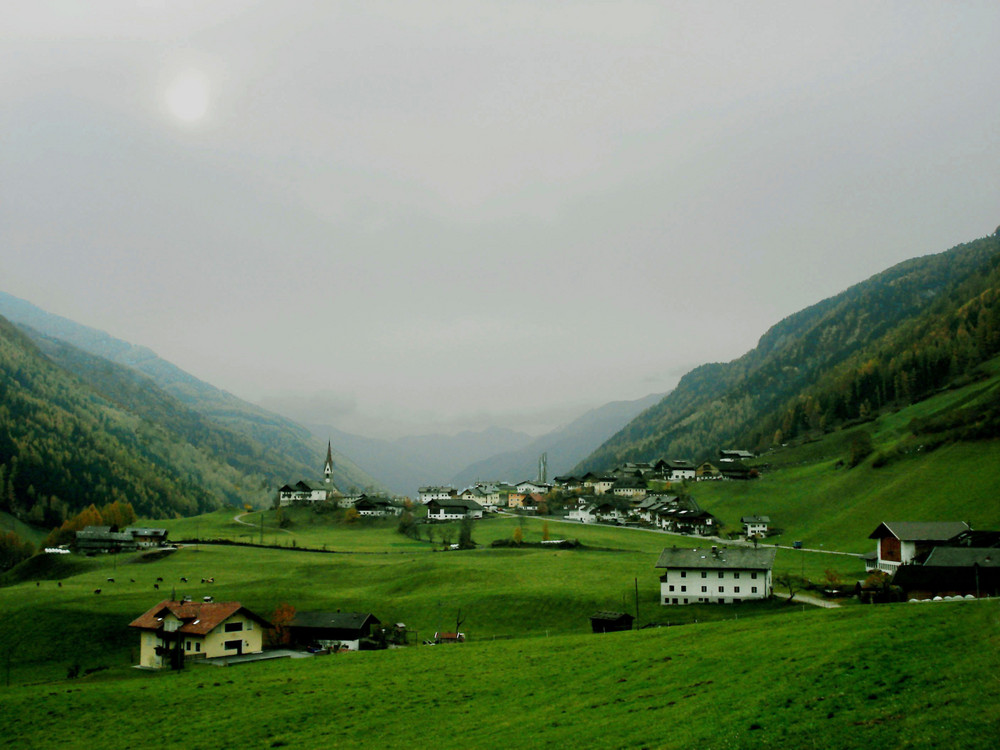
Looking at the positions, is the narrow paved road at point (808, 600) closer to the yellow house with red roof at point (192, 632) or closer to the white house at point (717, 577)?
the white house at point (717, 577)

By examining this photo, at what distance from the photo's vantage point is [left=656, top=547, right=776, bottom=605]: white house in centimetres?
7950

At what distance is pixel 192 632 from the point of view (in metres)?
61.3

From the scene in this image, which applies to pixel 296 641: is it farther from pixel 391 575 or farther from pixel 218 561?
pixel 218 561

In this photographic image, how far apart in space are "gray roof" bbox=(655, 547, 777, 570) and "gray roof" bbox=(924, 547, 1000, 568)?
53.9 ft

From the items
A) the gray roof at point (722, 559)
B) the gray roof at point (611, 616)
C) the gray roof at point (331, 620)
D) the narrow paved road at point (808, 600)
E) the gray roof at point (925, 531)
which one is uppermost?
the gray roof at point (925, 531)

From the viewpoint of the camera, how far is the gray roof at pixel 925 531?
90281 mm

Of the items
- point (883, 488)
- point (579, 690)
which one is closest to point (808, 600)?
point (579, 690)

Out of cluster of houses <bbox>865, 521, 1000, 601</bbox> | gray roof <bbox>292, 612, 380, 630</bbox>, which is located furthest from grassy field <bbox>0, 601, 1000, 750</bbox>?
cluster of houses <bbox>865, 521, 1000, 601</bbox>

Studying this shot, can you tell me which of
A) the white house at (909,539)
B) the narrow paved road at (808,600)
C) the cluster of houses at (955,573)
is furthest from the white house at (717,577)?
the white house at (909,539)

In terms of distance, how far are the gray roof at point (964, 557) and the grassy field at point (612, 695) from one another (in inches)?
1132

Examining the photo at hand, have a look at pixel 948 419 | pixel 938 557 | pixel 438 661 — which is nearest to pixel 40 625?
pixel 438 661

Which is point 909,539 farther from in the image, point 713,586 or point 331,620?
point 331,620

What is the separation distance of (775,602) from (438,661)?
4360 centimetres

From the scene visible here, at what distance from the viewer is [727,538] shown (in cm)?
14162
